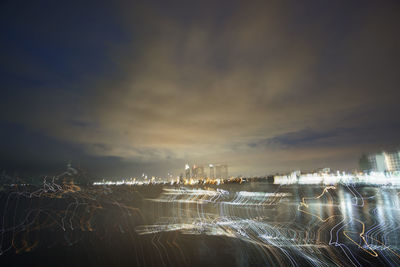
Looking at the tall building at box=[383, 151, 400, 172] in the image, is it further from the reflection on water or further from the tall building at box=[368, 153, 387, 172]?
the reflection on water

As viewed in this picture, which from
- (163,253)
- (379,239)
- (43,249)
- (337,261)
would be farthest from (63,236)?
(379,239)

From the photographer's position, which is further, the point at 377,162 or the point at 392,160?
the point at 377,162

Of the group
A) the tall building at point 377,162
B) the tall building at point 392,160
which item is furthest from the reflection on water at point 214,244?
the tall building at point 377,162

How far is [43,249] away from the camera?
382 inches

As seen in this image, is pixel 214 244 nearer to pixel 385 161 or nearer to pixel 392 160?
pixel 392 160

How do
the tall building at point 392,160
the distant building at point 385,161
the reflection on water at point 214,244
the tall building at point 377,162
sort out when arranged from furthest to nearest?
the tall building at point 377,162 < the distant building at point 385,161 < the tall building at point 392,160 < the reflection on water at point 214,244

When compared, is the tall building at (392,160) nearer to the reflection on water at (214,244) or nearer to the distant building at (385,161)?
the distant building at (385,161)

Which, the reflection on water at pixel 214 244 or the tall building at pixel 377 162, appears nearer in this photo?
the reflection on water at pixel 214 244

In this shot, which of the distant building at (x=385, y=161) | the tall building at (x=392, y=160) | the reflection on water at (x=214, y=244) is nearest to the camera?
the reflection on water at (x=214, y=244)

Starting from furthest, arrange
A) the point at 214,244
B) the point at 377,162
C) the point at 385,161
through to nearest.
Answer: the point at 377,162, the point at 385,161, the point at 214,244

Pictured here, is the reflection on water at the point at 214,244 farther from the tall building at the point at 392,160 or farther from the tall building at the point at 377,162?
the tall building at the point at 377,162

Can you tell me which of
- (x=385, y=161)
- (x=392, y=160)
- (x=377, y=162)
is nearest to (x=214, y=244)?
(x=392, y=160)

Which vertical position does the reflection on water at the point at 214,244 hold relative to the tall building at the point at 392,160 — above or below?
below

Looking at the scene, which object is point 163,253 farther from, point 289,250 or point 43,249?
point 43,249
